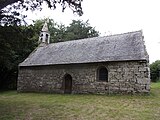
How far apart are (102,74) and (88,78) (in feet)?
4.46

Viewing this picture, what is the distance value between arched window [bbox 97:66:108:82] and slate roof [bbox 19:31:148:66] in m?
0.97

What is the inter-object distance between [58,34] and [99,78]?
29761 mm

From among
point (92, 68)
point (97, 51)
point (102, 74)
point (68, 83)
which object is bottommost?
point (68, 83)

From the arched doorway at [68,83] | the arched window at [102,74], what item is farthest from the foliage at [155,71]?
the arched doorway at [68,83]

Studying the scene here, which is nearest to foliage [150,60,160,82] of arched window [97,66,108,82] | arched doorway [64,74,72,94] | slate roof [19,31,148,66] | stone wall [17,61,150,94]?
slate roof [19,31,148,66]

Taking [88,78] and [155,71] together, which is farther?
[155,71]

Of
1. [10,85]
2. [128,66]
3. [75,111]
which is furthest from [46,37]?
[75,111]

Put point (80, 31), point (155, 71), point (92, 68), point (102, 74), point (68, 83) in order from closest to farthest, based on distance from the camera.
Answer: point (102, 74) < point (92, 68) < point (68, 83) < point (155, 71) < point (80, 31)

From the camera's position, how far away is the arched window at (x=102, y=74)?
18306 millimetres

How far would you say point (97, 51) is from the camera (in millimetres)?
19891

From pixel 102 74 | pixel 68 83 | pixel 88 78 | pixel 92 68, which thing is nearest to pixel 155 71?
pixel 102 74

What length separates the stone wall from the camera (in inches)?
647

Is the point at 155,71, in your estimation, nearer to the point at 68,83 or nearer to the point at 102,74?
the point at 102,74

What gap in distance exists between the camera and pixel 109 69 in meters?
17.9
